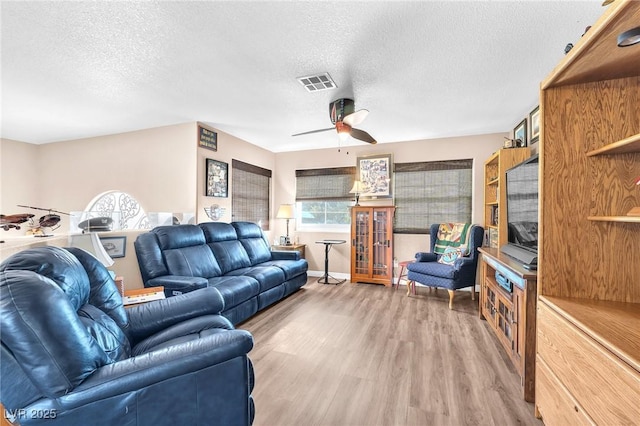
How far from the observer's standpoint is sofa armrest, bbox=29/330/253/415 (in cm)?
95

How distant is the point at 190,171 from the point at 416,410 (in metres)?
3.60

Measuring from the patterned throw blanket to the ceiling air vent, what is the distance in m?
2.71

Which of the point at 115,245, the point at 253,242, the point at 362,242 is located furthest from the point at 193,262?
the point at 362,242

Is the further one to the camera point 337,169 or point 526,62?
point 337,169

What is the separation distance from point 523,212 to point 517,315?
95cm

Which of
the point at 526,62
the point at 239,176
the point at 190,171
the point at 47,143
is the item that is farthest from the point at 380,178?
the point at 47,143

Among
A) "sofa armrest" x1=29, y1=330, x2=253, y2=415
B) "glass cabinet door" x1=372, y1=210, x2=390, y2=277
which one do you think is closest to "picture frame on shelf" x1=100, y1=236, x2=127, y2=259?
"sofa armrest" x1=29, y1=330, x2=253, y2=415

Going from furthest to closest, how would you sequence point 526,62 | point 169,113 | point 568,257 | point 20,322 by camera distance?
point 169,113
point 526,62
point 568,257
point 20,322

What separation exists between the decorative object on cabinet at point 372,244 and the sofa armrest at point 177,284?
2.71 meters

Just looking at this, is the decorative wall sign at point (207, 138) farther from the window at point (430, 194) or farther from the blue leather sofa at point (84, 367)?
the window at point (430, 194)

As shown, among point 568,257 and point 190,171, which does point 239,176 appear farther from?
point 568,257

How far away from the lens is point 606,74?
133cm

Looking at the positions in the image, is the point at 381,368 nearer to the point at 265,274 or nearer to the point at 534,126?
the point at 265,274

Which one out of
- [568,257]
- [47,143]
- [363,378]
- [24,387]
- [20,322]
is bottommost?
[363,378]
